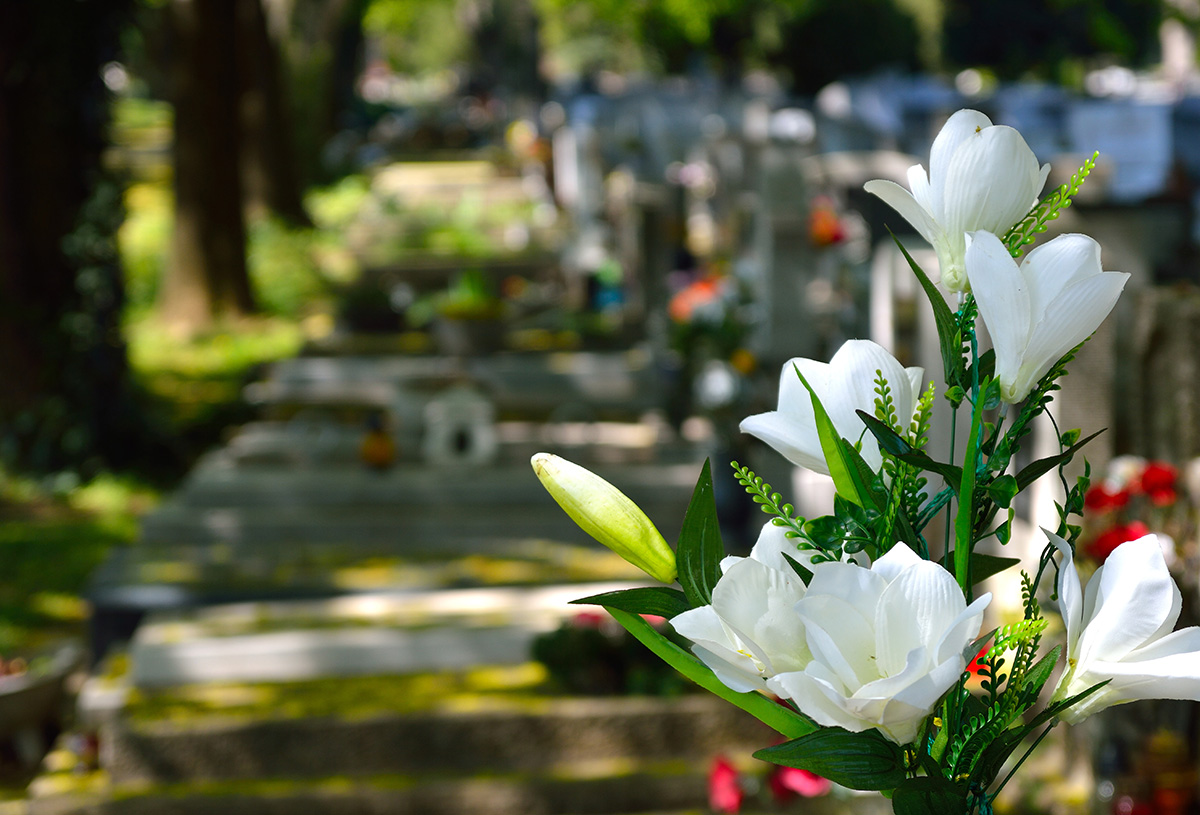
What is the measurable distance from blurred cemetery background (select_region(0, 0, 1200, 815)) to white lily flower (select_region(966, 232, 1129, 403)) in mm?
368

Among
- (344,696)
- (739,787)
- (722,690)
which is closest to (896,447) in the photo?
(722,690)

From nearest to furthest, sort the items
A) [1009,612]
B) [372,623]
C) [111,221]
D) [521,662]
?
[1009,612] < [521,662] < [372,623] < [111,221]

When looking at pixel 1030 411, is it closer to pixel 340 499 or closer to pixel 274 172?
pixel 340 499

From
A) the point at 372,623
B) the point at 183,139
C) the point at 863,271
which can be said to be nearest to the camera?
the point at 372,623

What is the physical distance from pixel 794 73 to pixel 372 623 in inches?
1383

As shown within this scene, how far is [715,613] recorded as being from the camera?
3.31ft

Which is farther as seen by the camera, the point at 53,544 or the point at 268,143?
the point at 268,143

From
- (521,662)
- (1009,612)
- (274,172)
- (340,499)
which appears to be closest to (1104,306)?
(1009,612)

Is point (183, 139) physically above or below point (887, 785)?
above

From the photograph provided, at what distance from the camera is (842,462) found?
106 centimetres

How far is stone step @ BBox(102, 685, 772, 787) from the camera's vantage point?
5.12 m

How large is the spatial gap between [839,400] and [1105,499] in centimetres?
298

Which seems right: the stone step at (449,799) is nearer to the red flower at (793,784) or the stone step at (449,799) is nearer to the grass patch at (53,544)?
the red flower at (793,784)

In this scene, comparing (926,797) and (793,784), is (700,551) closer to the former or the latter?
(926,797)
